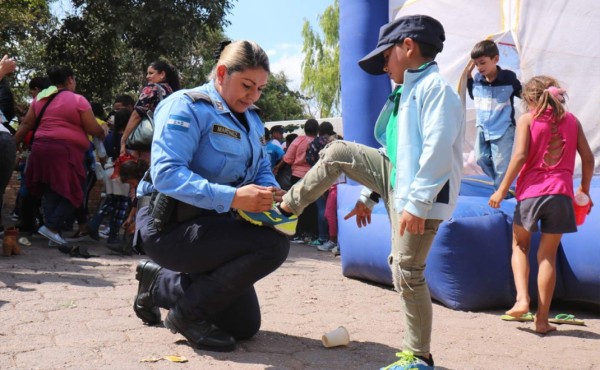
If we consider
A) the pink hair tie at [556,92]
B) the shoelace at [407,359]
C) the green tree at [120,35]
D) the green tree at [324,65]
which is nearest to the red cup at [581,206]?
the pink hair tie at [556,92]

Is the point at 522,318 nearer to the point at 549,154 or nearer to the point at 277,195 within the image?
the point at 549,154

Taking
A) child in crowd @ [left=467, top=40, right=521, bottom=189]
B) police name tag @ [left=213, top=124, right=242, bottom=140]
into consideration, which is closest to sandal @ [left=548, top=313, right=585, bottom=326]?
child in crowd @ [left=467, top=40, right=521, bottom=189]

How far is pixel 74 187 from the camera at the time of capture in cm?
659

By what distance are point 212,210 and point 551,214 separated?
203 cm

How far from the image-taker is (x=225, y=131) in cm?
318

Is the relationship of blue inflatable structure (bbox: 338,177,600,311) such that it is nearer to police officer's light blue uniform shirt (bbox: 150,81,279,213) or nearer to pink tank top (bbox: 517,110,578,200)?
pink tank top (bbox: 517,110,578,200)

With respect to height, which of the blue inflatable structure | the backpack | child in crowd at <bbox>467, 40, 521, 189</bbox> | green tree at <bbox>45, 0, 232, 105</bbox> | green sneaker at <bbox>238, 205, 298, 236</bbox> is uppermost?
green tree at <bbox>45, 0, 232, 105</bbox>

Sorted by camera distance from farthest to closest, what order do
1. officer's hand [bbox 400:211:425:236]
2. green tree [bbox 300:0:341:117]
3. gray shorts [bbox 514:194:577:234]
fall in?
green tree [bbox 300:0:341:117], gray shorts [bbox 514:194:577:234], officer's hand [bbox 400:211:425:236]

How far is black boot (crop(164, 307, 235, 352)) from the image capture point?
10.4 ft

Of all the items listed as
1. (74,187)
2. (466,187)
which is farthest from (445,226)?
(74,187)

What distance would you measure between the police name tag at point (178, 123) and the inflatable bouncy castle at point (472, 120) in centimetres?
202

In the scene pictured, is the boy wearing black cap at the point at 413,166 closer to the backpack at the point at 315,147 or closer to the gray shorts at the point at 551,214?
the gray shorts at the point at 551,214

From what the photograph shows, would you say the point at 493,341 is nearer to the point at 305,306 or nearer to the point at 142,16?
the point at 305,306

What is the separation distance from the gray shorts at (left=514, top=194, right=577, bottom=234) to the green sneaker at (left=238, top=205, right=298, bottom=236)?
1647mm
